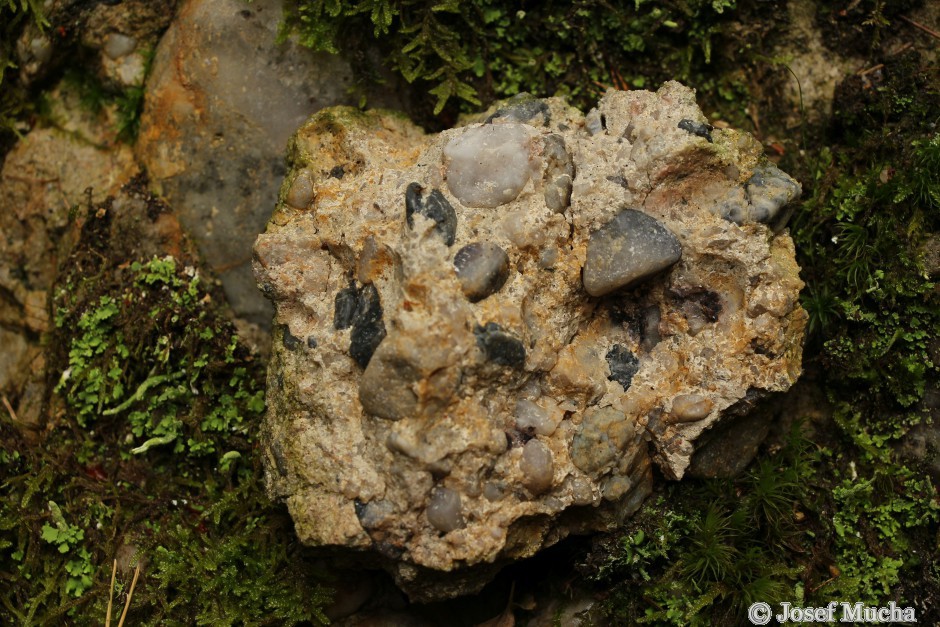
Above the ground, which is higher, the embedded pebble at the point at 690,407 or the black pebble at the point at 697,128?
the black pebble at the point at 697,128

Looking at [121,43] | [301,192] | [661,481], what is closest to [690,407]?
[661,481]

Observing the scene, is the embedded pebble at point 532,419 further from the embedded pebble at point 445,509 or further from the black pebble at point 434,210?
the black pebble at point 434,210

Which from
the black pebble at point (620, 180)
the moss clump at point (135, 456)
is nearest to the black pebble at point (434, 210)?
the black pebble at point (620, 180)

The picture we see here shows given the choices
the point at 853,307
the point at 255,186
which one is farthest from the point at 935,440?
the point at 255,186

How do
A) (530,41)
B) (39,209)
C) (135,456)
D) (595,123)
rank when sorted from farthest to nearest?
1. (39,209)
2. (530,41)
3. (135,456)
4. (595,123)

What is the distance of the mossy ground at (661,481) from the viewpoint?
3.94 meters

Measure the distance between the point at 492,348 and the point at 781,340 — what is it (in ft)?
4.44

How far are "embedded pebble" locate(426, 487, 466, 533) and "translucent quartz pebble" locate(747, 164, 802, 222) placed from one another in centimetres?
182

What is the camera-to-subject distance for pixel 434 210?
3.35m

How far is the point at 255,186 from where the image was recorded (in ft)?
14.7

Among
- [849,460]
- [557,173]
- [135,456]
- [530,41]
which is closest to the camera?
[557,173]

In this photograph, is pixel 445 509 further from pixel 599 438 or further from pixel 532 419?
pixel 599 438

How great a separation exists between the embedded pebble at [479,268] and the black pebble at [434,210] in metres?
0.10

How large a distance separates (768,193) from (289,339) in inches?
88.8
